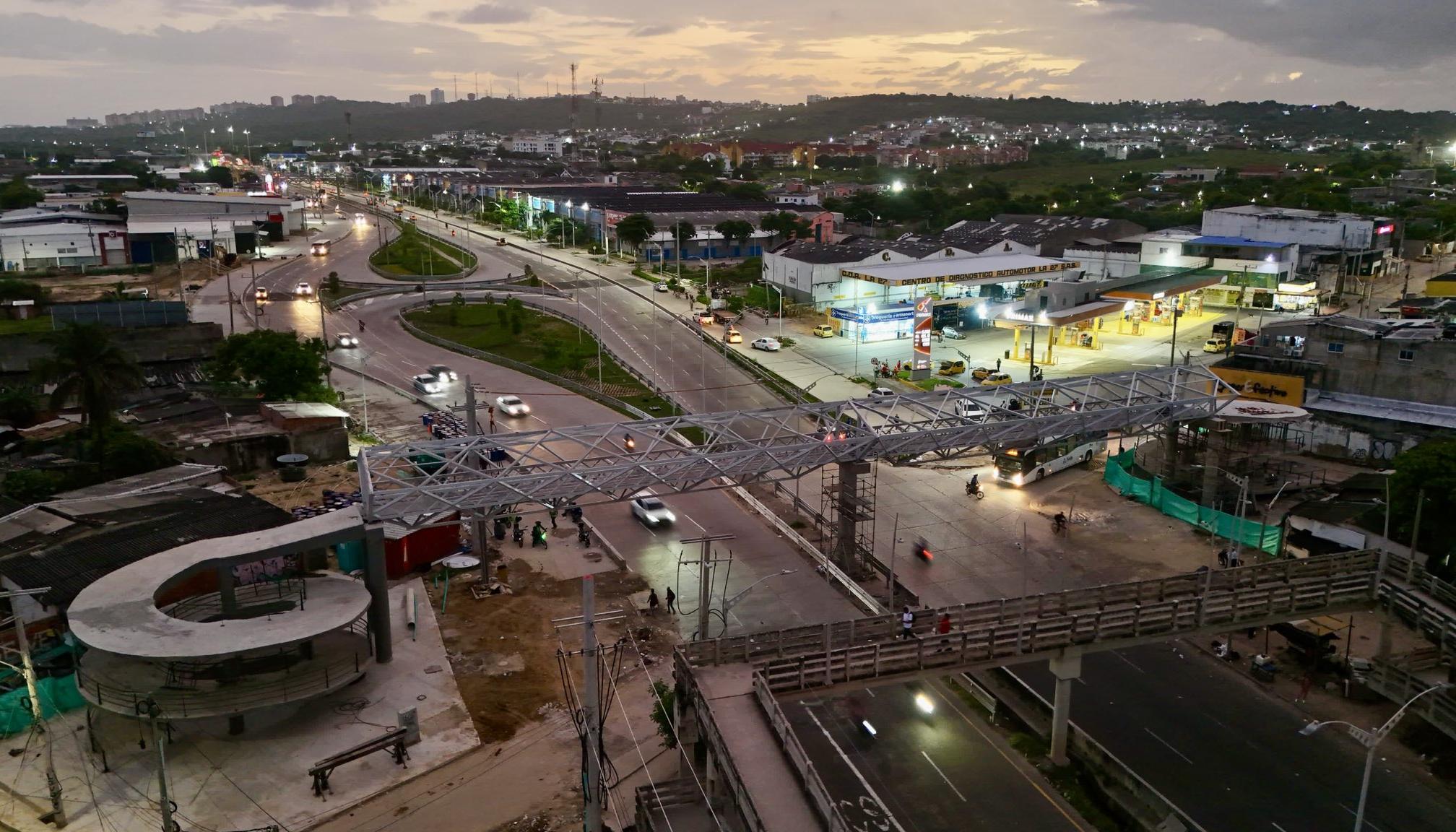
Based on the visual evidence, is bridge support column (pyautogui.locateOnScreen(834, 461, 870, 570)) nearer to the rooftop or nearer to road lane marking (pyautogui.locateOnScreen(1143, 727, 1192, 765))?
road lane marking (pyautogui.locateOnScreen(1143, 727, 1192, 765))

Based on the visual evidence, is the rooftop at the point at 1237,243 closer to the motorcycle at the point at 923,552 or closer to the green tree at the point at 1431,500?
the green tree at the point at 1431,500

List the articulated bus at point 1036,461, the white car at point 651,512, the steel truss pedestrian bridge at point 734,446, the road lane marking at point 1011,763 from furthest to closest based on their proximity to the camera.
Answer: the articulated bus at point 1036,461 → the white car at point 651,512 → the steel truss pedestrian bridge at point 734,446 → the road lane marking at point 1011,763

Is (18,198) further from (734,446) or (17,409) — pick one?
(734,446)

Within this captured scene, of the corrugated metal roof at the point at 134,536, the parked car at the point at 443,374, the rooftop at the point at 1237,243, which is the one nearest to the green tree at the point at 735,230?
the rooftop at the point at 1237,243

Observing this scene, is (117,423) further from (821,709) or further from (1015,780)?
(1015,780)

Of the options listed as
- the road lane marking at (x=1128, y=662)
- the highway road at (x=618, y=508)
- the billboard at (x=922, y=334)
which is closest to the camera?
the road lane marking at (x=1128, y=662)

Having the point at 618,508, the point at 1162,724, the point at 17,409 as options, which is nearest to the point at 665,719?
the point at 1162,724
